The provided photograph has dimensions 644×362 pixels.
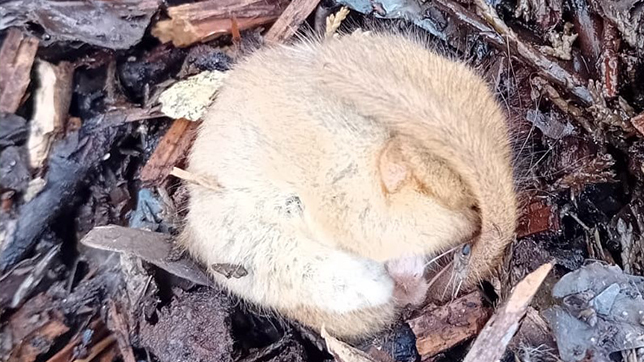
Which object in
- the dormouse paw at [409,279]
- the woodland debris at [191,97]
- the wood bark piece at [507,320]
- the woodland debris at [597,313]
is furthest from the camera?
the woodland debris at [191,97]

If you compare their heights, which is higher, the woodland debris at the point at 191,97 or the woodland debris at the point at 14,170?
the woodland debris at the point at 191,97

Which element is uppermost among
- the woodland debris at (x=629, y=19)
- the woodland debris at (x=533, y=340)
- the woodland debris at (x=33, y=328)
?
the woodland debris at (x=629, y=19)

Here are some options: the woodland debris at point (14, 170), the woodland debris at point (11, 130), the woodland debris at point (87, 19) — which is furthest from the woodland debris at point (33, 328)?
the woodland debris at point (87, 19)

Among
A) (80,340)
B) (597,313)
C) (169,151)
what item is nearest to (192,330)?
(80,340)

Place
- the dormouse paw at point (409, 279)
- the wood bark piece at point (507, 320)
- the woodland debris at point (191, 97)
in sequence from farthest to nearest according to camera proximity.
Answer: the woodland debris at point (191, 97) → the dormouse paw at point (409, 279) → the wood bark piece at point (507, 320)

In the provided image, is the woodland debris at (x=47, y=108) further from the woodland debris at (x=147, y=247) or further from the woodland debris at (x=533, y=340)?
the woodland debris at (x=533, y=340)

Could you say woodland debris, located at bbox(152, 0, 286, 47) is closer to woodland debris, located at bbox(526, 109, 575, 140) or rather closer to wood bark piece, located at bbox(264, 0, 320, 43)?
wood bark piece, located at bbox(264, 0, 320, 43)

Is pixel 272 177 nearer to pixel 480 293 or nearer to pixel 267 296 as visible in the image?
pixel 267 296
